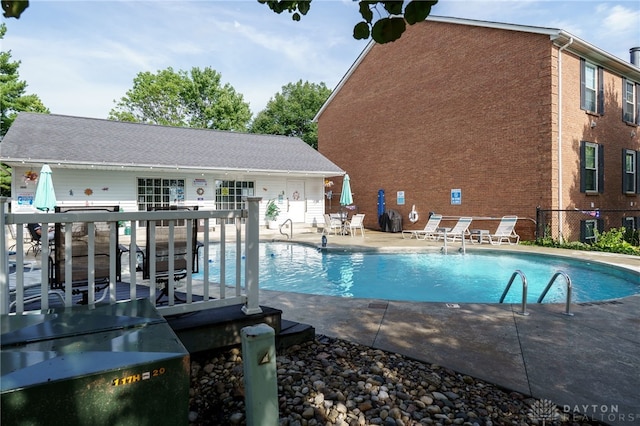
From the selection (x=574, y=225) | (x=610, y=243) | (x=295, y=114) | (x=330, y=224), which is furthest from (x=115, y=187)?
(x=295, y=114)

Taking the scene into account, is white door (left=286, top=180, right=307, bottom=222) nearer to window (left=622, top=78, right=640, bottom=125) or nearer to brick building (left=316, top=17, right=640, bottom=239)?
brick building (left=316, top=17, right=640, bottom=239)

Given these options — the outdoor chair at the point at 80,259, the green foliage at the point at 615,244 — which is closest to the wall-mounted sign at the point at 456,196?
the green foliage at the point at 615,244

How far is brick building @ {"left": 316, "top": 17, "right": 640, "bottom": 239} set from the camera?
1216 cm

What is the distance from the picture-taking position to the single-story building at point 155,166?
13.1 metres

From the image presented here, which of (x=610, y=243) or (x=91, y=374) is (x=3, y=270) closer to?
(x=91, y=374)

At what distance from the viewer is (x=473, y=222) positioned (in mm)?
14188

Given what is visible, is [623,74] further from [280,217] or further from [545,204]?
[280,217]

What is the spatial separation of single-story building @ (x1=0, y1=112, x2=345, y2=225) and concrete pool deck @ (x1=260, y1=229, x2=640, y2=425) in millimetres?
11101

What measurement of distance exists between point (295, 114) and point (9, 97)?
22.3 m

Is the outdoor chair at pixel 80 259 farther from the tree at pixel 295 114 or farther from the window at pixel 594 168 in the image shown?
the tree at pixel 295 114

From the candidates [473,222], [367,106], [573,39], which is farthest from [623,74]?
[367,106]

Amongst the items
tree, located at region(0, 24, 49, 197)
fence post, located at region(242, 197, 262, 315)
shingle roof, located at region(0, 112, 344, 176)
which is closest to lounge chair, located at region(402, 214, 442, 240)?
shingle roof, located at region(0, 112, 344, 176)

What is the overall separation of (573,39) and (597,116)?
3320 mm

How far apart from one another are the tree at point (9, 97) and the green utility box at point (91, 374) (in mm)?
29757
